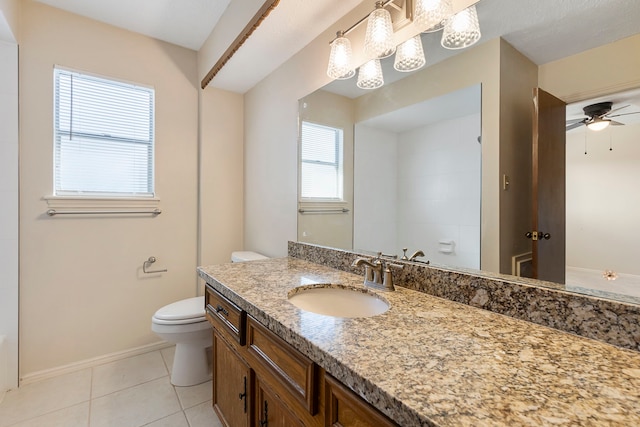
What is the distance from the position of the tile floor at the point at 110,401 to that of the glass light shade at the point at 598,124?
2.06 meters

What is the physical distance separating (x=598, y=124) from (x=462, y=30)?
57 centimetres

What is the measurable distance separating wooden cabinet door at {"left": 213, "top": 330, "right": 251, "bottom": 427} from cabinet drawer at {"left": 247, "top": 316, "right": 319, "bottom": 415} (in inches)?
6.3

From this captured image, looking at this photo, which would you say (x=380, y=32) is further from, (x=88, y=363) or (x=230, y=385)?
(x=88, y=363)

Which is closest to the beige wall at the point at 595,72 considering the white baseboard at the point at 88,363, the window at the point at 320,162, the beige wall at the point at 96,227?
the window at the point at 320,162

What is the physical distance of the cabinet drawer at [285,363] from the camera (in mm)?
750

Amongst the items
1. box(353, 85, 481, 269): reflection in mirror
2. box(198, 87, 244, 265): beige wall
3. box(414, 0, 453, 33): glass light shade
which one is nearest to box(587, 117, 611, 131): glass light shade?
box(353, 85, 481, 269): reflection in mirror

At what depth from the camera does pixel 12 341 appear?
186 cm

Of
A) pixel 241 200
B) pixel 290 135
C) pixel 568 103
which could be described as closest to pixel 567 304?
pixel 568 103

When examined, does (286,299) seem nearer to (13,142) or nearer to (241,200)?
(241,200)

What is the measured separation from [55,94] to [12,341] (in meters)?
1.65

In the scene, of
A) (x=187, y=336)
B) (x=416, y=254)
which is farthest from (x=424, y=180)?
(x=187, y=336)

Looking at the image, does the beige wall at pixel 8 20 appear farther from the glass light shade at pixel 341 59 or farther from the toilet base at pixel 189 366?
the toilet base at pixel 189 366

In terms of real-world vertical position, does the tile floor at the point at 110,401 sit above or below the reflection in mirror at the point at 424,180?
below

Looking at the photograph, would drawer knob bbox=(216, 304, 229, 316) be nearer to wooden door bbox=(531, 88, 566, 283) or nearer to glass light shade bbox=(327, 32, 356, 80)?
wooden door bbox=(531, 88, 566, 283)
